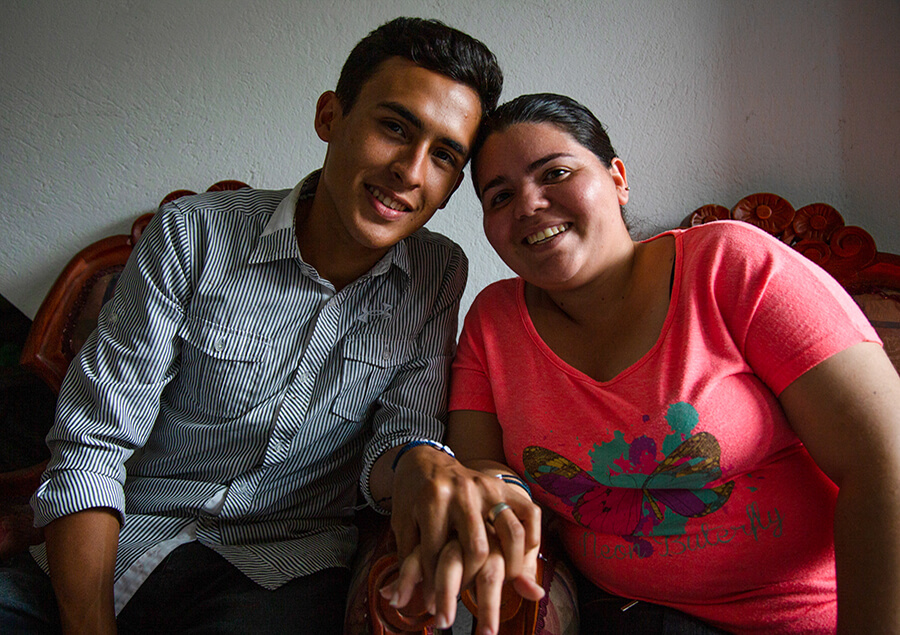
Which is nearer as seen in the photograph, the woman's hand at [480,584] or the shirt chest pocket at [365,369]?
the woman's hand at [480,584]

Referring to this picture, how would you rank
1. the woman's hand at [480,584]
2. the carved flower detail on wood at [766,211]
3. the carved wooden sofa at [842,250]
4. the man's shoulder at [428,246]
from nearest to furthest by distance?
the woman's hand at [480,584], the man's shoulder at [428,246], the carved wooden sofa at [842,250], the carved flower detail on wood at [766,211]

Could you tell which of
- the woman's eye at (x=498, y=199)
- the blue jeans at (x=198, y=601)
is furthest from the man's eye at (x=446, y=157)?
the blue jeans at (x=198, y=601)

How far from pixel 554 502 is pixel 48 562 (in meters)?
0.89

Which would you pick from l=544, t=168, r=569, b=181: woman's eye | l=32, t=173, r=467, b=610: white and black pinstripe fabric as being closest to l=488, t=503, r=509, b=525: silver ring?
l=32, t=173, r=467, b=610: white and black pinstripe fabric

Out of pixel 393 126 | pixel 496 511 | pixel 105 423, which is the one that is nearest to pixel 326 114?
pixel 393 126

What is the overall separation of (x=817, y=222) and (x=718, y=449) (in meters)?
0.93

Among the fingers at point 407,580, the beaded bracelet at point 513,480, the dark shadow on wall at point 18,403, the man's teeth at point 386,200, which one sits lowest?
the dark shadow on wall at point 18,403

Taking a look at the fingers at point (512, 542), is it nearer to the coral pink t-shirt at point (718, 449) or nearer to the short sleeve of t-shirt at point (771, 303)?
the coral pink t-shirt at point (718, 449)

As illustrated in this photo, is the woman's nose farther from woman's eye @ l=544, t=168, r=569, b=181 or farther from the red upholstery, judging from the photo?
the red upholstery

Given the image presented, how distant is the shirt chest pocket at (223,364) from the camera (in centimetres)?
109

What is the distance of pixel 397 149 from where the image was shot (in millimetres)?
1032

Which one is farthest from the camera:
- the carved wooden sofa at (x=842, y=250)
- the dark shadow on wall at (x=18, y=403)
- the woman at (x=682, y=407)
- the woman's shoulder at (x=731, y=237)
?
the dark shadow on wall at (x=18, y=403)

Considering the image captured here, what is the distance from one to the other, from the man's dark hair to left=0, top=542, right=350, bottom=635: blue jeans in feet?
2.95

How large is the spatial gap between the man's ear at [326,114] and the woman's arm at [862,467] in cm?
96
